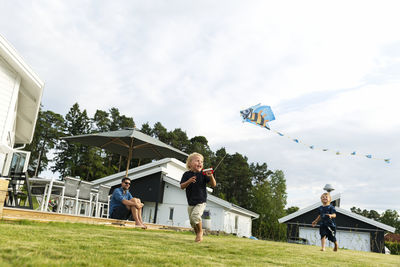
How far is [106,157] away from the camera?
162 ft

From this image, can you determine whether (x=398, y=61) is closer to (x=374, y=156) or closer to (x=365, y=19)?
(x=365, y=19)

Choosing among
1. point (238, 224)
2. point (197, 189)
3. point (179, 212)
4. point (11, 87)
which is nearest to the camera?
point (197, 189)

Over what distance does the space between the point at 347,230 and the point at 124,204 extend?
20.3 m

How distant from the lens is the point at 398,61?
7.93 m

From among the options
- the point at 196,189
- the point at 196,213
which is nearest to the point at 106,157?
the point at 196,189

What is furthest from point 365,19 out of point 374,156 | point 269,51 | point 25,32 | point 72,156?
point 72,156

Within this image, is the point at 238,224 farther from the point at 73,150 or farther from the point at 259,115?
the point at 73,150

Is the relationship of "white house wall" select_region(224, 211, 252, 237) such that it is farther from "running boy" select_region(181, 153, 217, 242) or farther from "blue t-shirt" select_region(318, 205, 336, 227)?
"running boy" select_region(181, 153, 217, 242)

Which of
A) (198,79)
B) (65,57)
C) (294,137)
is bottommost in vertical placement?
(294,137)

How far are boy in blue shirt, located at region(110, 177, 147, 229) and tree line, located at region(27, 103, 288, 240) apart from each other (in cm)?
3246

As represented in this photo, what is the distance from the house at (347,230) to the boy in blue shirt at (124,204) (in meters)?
14.8

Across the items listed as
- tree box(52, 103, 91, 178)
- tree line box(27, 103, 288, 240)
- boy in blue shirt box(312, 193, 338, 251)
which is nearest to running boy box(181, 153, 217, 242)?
boy in blue shirt box(312, 193, 338, 251)

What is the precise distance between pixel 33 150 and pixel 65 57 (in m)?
37.3

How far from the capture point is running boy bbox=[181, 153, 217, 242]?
4738 millimetres
